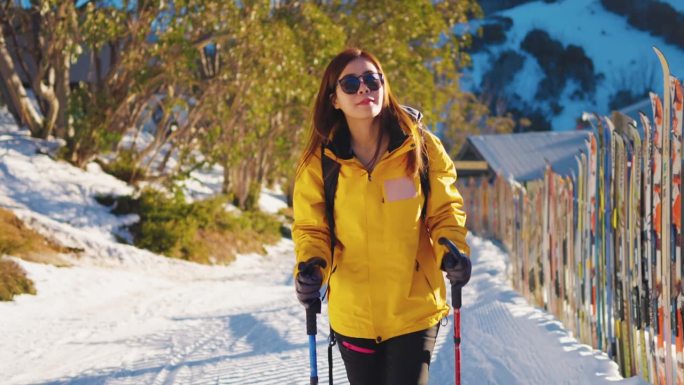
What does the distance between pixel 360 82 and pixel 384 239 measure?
2.09 feet

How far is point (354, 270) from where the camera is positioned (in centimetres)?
308

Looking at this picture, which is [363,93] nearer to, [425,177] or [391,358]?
[425,177]

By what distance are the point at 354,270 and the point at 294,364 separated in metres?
3.74

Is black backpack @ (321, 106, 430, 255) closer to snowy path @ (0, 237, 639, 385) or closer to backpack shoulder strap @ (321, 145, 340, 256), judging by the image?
backpack shoulder strap @ (321, 145, 340, 256)

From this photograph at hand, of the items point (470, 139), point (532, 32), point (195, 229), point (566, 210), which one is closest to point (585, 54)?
point (532, 32)

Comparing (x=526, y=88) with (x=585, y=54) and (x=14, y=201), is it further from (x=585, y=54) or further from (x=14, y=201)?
(x=14, y=201)

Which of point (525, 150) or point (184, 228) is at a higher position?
point (184, 228)

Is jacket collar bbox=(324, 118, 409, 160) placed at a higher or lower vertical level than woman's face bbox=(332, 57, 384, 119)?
lower

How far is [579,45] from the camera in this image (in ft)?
222

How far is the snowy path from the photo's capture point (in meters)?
6.09

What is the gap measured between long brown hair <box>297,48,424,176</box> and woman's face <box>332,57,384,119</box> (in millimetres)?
46

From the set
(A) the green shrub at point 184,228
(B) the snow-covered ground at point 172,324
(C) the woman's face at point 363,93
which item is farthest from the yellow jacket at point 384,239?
(A) the green shrub at point 184,228

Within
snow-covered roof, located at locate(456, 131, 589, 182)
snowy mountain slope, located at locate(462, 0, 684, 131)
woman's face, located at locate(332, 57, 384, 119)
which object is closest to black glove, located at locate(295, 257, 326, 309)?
woman's face, located at locate(332, 57, 384, 119)

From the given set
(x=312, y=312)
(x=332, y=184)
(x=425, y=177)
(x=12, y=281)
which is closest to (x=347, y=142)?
(x=332, y=184)
